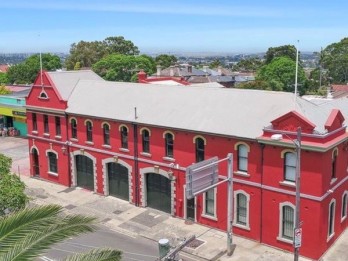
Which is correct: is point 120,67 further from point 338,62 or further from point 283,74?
point 338,62

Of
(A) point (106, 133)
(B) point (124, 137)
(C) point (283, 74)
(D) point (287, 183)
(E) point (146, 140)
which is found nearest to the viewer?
(D) point (287, 183)

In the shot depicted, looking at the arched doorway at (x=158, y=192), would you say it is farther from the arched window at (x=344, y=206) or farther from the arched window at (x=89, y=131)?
the arched window at (x=344, y=206)

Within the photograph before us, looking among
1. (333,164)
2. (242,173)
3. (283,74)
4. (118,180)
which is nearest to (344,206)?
(333,164)

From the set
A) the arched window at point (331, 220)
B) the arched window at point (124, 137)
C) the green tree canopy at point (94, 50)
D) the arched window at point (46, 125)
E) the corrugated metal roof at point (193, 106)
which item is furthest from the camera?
the green tree canopy at point (94, 50)

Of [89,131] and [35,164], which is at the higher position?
[89,131]

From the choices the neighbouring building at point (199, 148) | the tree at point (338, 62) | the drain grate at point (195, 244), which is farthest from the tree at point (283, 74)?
the drain grate at point (195, 244)

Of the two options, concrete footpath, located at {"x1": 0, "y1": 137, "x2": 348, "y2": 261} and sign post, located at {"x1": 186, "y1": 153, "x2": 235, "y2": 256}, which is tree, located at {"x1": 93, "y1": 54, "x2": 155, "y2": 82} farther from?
sign post, located at {"x1": 186, "y1": 153, "x2": 235, "y2": 256}
